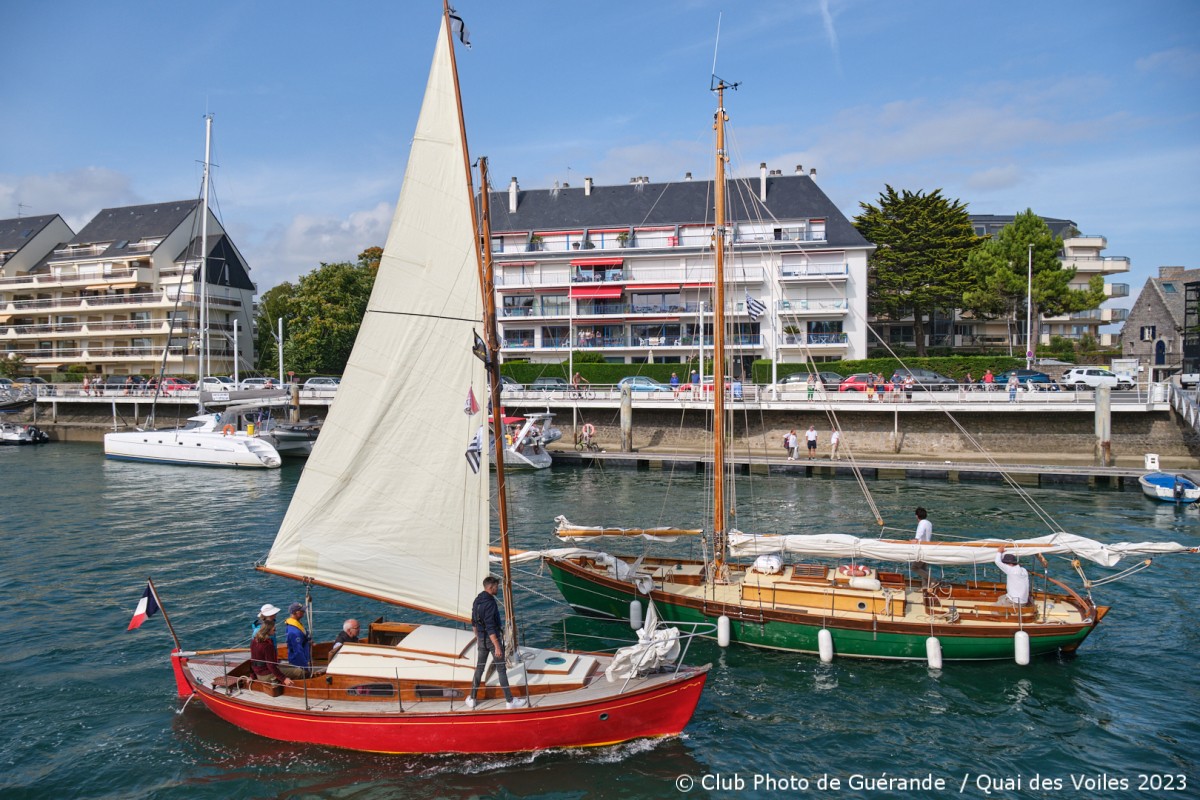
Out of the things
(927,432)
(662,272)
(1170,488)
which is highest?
(662,272)

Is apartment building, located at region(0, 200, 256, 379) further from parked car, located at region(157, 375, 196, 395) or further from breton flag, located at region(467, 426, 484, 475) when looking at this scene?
breton flag, located at region(467, 426, 484, 475)

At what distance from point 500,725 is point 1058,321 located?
92957 millimetres

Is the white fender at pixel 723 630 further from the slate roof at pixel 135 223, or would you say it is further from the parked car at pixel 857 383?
the slate roof at pixel 135 223

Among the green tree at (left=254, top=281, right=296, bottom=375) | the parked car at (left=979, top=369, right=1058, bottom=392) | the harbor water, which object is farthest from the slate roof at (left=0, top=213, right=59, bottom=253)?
the parked car at (left=979, top=369, right=1058, bottom=392)

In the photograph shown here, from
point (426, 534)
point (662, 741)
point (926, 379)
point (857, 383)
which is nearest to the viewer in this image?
point (662, 741)

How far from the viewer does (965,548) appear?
1867 centimetres

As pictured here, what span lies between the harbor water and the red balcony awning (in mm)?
44571

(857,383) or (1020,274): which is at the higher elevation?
(1020,274)

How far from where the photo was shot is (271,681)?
14.5m

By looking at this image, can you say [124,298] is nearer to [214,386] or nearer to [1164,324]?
[214,386]

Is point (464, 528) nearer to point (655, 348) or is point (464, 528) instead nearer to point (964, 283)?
point (655, 348)

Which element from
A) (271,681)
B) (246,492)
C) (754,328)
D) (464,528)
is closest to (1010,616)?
(464,528)

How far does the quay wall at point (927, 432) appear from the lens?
141 feet

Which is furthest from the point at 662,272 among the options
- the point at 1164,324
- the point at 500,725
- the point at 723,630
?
the point at 500,725
